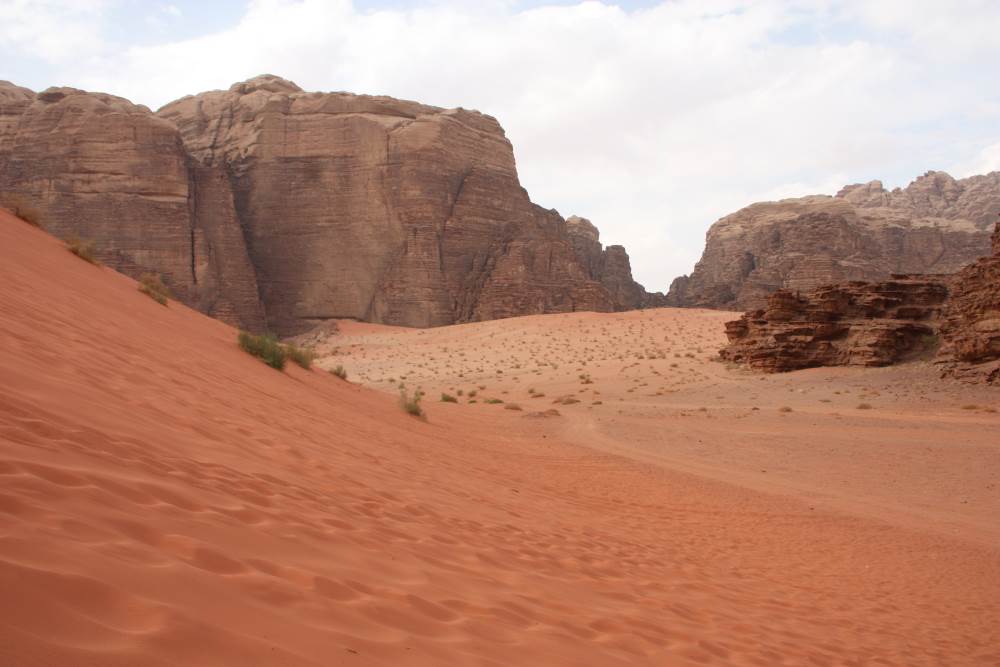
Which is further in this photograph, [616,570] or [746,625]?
[616,570]

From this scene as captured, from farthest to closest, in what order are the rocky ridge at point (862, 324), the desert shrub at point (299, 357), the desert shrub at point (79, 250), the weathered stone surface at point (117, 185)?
1. the weathered stone surface at point (117, 185)
2. the rocky ridge at point (862, 324)
3. the desert shrub at point (299, 357)
4. the desert shrub at point (79, 250)

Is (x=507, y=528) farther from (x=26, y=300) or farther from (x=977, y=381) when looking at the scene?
(x=977, y=381)

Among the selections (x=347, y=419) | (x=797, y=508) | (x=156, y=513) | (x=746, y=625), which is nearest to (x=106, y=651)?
(x=156, y=513)

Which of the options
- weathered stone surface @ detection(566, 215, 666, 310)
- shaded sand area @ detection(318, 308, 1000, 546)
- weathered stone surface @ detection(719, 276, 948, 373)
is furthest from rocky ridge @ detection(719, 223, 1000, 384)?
weathered stone surface @ detection(566, 215, 666, 310)

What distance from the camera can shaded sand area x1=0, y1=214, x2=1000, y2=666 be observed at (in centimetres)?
229

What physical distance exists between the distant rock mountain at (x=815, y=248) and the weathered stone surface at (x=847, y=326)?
15.4 metres

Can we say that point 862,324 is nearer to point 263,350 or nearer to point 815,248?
point 263,350

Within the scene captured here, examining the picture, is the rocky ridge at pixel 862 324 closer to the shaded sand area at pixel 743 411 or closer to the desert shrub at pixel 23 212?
the shaded sand area at pixel 743 411

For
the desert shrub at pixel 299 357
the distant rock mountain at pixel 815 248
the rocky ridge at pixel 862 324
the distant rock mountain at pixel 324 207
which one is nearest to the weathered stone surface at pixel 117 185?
the distant rock mountain at pixel 324 207

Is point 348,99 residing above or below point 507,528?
above

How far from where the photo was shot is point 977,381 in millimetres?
21297

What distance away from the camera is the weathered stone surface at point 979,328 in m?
21.7

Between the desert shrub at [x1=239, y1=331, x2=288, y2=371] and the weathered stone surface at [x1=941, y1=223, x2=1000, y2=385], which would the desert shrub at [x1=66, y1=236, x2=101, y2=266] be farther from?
the weathered stone surface at [x1=941, y1=223, x2=1000, y2=385]

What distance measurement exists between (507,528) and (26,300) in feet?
19.1
